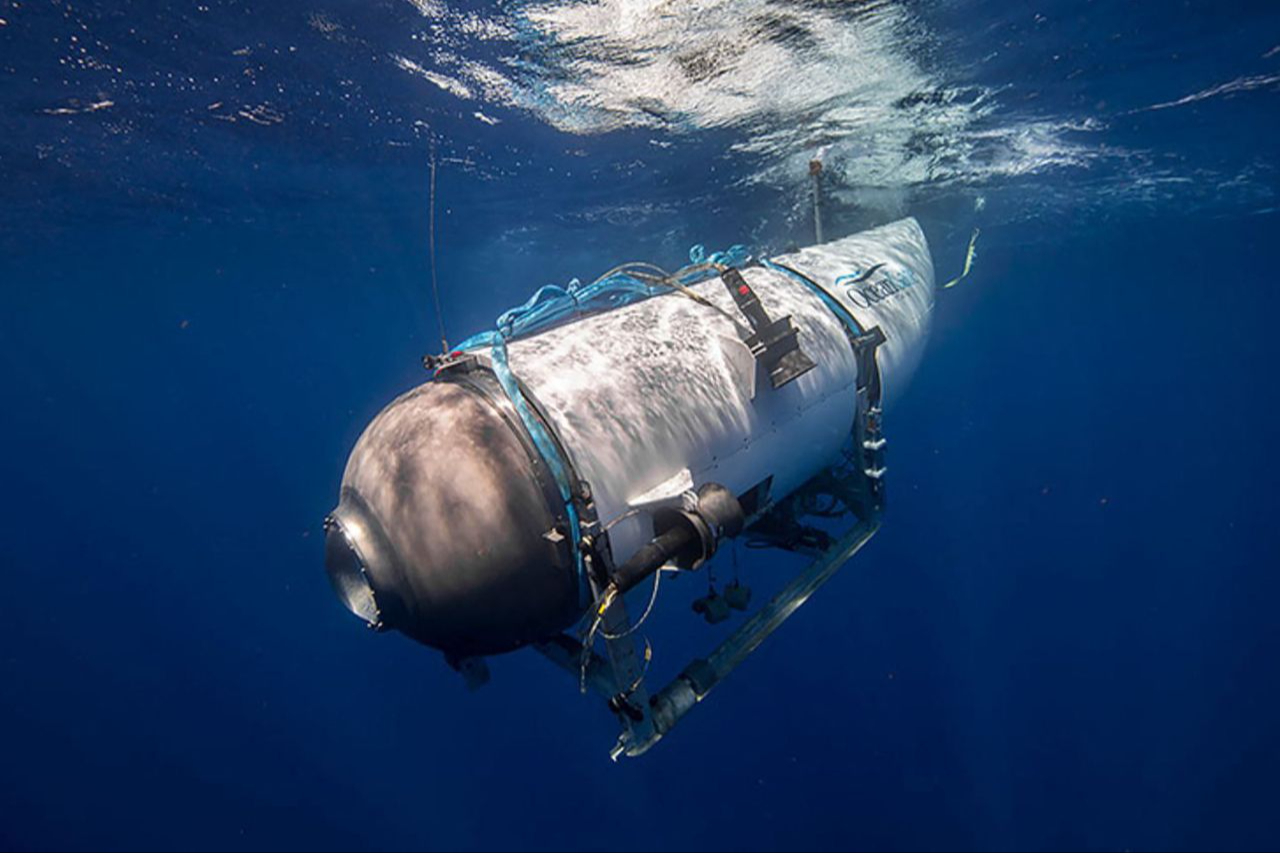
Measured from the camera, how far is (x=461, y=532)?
2508 mm

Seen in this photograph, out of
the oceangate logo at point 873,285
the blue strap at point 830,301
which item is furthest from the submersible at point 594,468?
the oceangate logo at point 873,285

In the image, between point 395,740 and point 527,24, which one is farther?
point 395,740

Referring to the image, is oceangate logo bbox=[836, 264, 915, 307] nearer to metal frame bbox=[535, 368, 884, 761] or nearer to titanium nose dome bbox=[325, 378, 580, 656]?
metal frame bbox=[535, 368, 884, 761]

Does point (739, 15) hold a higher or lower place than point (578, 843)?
higher

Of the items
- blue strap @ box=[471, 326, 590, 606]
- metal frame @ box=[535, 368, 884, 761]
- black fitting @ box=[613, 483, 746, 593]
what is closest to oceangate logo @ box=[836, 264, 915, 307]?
metal frame @ box=[535, 368, 884, 761]

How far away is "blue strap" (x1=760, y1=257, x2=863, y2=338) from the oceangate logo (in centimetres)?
28

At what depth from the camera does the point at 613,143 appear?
34.6 ft

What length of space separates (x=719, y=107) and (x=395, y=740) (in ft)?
72.1

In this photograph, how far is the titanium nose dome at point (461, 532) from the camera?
2.52 metres

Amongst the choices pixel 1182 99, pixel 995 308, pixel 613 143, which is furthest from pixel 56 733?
pixel 995 308

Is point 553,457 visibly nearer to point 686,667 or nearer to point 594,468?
point 594,468

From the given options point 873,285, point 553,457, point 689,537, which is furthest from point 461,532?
point 873,285

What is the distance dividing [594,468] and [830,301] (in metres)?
2.72

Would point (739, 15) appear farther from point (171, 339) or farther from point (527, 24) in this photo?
point (171, 339)
